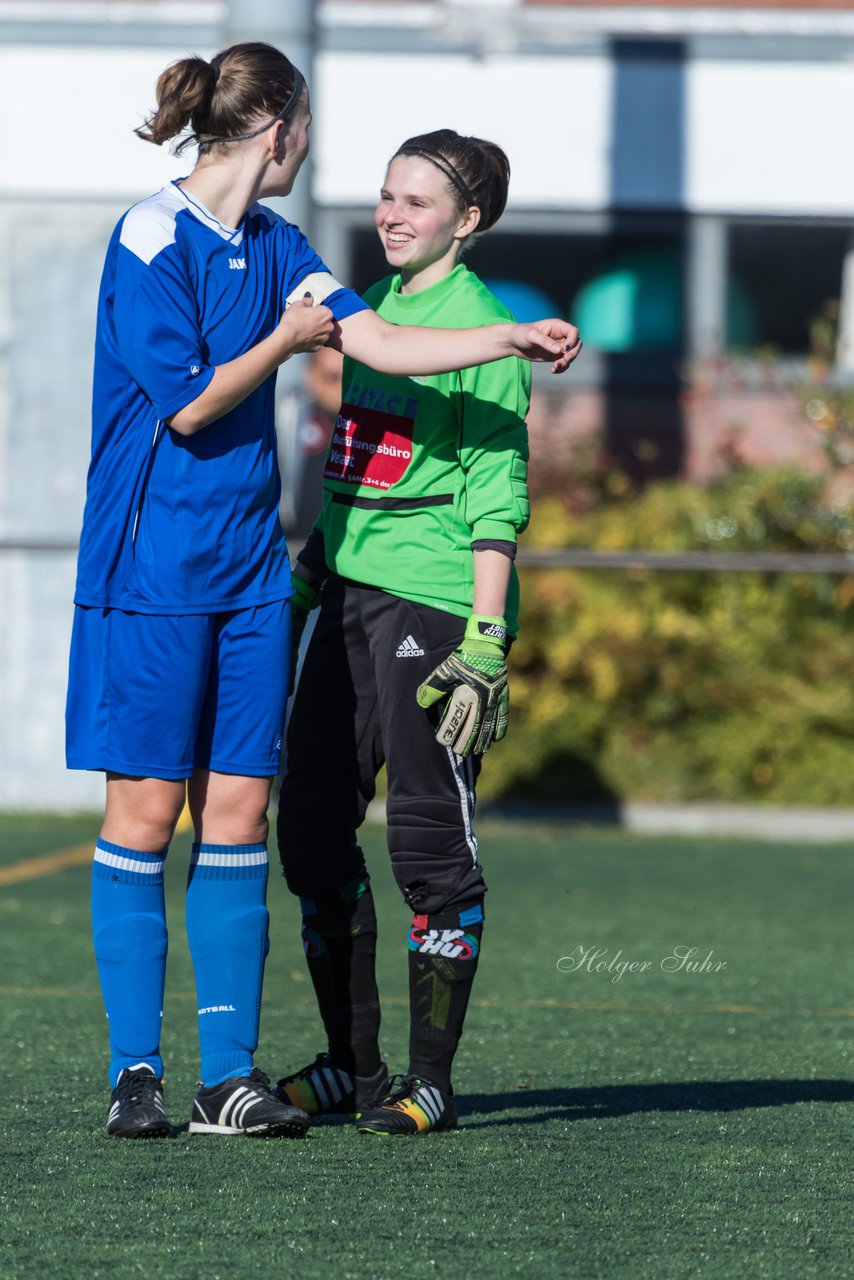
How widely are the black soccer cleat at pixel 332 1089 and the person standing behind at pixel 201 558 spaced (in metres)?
0.18

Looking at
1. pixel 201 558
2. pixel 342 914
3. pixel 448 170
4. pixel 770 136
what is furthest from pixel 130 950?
pixel 770 136

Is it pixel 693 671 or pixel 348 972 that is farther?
pixel 693 671

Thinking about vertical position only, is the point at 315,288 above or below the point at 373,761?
above

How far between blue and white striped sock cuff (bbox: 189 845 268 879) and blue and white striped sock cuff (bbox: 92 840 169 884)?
0.27ft

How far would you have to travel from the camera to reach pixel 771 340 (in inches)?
468

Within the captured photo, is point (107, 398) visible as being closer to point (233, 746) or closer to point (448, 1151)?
point (233, 746)

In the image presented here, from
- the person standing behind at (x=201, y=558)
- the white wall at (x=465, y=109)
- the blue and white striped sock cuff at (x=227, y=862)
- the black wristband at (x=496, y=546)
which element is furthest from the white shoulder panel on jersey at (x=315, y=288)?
the white wall at (x=465, y=109)

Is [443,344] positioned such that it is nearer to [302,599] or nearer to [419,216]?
[419,216]

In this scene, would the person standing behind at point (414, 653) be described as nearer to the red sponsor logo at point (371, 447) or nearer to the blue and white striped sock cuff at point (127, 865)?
the red sponsor logo at point (371, 447)

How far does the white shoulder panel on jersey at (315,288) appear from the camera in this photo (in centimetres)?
348

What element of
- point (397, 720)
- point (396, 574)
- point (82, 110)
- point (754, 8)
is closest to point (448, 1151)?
point (397, 720)

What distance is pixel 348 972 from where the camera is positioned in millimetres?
3672

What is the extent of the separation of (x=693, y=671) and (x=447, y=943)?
21.1 feet

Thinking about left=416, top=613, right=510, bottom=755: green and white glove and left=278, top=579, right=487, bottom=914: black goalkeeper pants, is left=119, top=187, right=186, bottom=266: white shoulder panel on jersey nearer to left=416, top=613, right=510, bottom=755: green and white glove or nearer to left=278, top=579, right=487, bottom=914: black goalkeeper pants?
left=278, top=579, right=487, bottom=914: black goalkeeper pants
